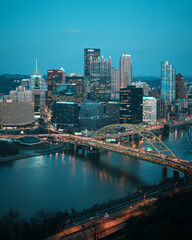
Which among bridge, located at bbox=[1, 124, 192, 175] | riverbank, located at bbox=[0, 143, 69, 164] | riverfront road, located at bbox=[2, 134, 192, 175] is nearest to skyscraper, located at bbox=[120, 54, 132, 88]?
bridge, located at bbox=[1, 124, 192, 175]

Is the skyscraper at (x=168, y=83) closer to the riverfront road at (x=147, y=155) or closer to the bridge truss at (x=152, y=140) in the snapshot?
the bridge truss at (x=152, y=140)

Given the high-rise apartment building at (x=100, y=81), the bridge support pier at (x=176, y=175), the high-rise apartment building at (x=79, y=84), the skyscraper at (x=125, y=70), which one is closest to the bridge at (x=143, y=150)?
the bridge support pier at (x=176, y=175)

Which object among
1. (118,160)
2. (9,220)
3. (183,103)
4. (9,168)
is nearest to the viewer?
(9,220)

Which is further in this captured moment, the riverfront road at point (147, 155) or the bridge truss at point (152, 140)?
the bridge truss at point (152, 140)

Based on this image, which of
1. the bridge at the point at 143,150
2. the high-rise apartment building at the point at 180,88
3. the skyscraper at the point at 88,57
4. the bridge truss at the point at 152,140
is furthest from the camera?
the high-rise apartment building at the point at 180,88

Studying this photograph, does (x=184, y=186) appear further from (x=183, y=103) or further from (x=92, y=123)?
(x=183, y=103)

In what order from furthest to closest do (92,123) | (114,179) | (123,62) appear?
1. (123,62)
2. (92,123)
3. (114,179)

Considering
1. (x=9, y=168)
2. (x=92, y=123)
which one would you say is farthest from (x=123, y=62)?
(x=9, y=168)

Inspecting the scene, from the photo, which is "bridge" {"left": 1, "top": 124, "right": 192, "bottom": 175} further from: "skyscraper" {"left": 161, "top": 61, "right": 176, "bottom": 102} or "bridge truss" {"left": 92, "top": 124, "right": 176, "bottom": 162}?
"skyscraper" {"left": 161, "top": 61, "right": 176, "bottom": 102}
